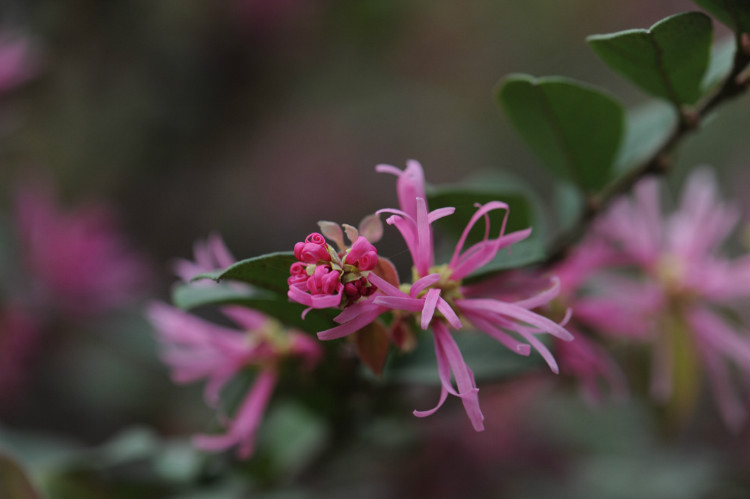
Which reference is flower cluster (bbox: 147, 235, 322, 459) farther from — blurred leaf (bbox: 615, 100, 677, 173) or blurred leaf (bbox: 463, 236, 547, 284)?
blurred leaf (bbox: 615, 100, 677, 173)

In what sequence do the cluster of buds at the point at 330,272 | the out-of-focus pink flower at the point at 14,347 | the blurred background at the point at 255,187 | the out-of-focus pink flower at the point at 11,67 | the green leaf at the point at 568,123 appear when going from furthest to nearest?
the out-of-focus pink flower at the point at 14,347, the out-of-focus pink flower at the point at 11,67, the blurred background at the point at 255,187, the green leaf at the point at 568,123, the cluster of buds at the point at 330,272

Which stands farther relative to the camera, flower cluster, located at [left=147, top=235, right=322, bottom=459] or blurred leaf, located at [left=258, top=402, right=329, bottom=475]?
blurred leaf, located at [left=258, top=402, right=329, bottom=475]

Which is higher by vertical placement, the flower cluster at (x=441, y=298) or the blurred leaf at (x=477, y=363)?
the flower cluster at (x=441, y=298)

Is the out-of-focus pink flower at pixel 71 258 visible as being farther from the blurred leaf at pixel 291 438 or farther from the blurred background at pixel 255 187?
the blurred leaf at pixel 291 438

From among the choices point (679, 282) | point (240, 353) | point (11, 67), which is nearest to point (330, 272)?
point (240, 353)

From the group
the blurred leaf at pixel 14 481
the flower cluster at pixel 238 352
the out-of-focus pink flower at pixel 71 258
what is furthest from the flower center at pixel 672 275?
the out-of-focus pink flower at pixel 71 258

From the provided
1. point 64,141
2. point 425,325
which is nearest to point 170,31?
point 64,141

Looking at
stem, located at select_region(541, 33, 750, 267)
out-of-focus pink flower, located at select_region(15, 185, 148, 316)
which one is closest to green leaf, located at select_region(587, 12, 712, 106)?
stem, located at select_region(541, 33, 750, 267)
